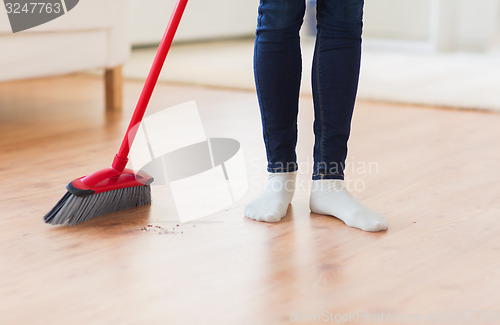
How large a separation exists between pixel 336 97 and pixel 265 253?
1.00ft

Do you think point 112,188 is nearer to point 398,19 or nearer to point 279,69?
point 279,69

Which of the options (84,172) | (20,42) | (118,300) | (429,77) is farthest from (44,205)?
(429,77)

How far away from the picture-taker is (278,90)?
1217 mm

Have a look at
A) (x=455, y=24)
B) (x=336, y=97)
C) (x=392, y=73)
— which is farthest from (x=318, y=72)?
(x=455, y=24)

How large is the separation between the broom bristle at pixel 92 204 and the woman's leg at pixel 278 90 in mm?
209

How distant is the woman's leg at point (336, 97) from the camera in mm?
1175

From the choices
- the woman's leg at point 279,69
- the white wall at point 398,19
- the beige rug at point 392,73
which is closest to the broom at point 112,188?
the woman's leg at point 279,69

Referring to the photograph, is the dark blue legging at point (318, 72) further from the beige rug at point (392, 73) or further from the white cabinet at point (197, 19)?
the white cabinet at point (197, 19)

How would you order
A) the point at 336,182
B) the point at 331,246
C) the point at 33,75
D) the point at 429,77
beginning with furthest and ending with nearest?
the point at 429,77 → the point at 33,75 → the point at 336,182 → the point at 331,246

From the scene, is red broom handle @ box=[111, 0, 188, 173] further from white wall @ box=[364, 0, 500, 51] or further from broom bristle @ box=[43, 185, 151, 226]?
white wall @ box=[364, 0, 500, 51]

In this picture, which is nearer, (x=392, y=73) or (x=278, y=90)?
(x=278, y=90)

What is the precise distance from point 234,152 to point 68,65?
0.66m

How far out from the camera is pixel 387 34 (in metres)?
4.45

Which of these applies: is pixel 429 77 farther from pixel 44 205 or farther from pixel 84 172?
pixel 44 205
